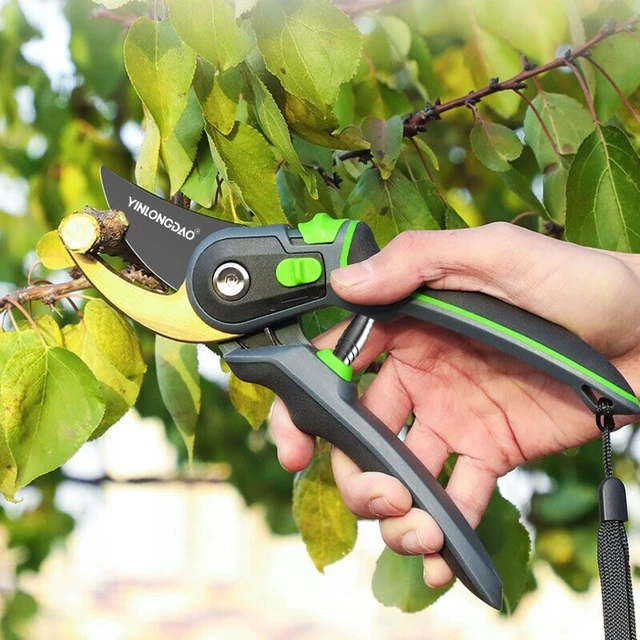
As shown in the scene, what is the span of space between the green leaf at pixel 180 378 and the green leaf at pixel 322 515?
0.67ft

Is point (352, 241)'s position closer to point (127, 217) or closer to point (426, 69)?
point (127, 217)

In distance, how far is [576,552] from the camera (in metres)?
2.76

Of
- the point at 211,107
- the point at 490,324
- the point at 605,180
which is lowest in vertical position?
the point at 490,324

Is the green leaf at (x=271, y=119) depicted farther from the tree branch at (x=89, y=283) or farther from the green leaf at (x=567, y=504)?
the green leaf at (x=567, y=504)

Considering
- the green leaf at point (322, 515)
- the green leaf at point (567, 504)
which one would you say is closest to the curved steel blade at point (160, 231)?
the green leaf at point (322, 515)

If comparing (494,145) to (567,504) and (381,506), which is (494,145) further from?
(567,504)

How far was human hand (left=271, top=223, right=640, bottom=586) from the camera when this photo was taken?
100cm

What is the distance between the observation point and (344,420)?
1015mm

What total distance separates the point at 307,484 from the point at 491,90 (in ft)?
1.87

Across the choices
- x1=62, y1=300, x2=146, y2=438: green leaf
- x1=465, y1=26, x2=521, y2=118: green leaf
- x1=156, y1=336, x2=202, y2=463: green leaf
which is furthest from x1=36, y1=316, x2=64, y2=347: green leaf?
x1=465, y1=26, x2=521, y2=118: green leaf

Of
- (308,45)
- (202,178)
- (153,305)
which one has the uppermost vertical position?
(308,45)

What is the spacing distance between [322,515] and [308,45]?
2.24ft

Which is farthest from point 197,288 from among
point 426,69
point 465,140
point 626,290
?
point 465,140

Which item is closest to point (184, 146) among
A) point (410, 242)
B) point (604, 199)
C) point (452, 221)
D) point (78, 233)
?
Result: point (78, 233)
